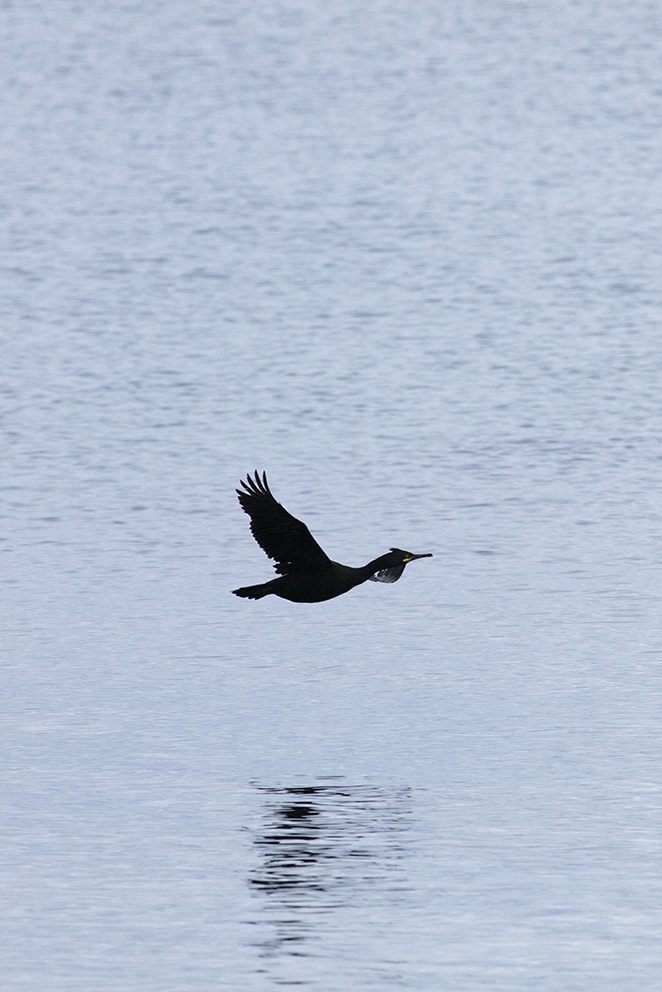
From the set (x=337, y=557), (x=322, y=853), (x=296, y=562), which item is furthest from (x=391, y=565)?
(x=337, y=557)

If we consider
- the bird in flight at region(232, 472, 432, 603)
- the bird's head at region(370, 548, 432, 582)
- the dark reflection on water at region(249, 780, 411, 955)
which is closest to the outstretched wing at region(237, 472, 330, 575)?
the bird in flight at region(232, 472, 432, 603)

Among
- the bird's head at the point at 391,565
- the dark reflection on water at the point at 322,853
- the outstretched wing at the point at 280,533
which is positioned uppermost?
the outstretched wing at the point at 280,533

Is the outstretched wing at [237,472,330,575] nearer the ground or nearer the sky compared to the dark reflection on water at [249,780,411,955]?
nearer the sky

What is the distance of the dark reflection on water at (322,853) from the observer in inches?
484

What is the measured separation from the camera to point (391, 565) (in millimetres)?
15484

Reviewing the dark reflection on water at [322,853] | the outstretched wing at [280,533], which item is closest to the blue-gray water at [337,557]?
the dark reflection on water at [322,853]

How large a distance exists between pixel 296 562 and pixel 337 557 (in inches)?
158

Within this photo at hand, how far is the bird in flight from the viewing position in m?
15.4

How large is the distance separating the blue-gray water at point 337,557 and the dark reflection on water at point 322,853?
0.03 m

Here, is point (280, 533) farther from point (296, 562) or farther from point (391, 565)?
point (391, 565)

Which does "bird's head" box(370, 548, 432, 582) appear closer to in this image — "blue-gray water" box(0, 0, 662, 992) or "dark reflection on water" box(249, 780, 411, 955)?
"blue-gray water" box(0, 0, 662, 992)

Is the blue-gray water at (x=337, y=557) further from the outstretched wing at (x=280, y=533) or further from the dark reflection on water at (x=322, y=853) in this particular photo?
the outstretched wing at (x=280, y=533)

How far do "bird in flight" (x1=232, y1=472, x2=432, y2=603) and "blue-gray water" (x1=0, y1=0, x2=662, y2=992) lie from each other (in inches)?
27.9

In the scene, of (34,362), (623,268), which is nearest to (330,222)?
(623,268)
